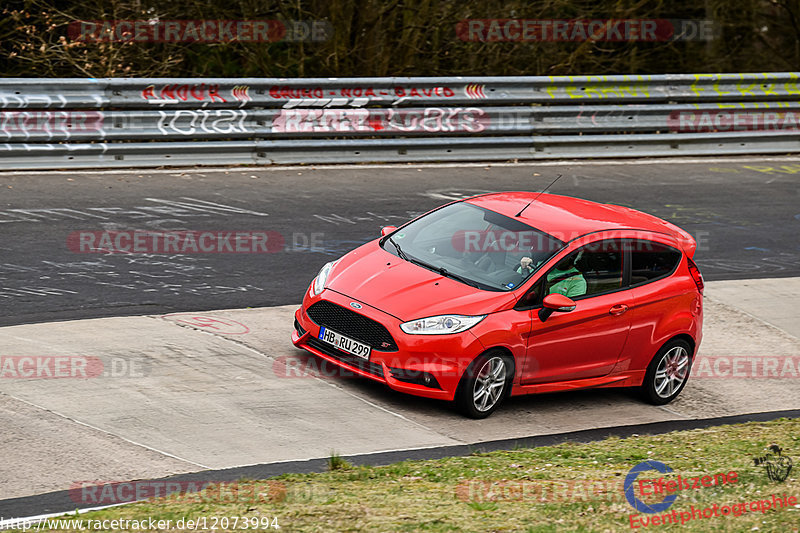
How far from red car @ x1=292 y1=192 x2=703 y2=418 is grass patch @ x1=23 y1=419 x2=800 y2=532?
100 cm

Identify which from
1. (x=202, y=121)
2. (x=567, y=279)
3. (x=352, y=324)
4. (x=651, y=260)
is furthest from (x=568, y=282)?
(x=202, y=121)

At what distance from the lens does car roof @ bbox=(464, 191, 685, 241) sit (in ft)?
29.3

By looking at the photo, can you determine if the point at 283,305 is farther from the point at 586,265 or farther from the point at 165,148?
the point at 165,148

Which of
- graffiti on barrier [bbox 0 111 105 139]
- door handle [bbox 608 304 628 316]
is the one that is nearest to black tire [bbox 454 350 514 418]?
door handle [bbox 608 304 628 316]

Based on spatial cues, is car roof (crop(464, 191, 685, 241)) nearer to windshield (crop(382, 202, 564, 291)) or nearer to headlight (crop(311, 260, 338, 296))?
windshield (crop(382, 202, 564, 291))

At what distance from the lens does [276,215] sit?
1331 centimetres

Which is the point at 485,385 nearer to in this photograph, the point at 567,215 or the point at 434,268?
the point at 434,268

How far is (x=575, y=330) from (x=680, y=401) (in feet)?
4.96

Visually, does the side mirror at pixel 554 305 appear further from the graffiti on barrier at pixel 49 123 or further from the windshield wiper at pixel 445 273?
the graffiti on barrier at pixel 49 123

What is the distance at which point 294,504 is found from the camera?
559cm

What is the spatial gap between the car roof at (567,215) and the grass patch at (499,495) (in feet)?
6.92

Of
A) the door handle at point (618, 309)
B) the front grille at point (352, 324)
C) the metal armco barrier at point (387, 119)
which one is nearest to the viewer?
the front grille at point (352, 324)

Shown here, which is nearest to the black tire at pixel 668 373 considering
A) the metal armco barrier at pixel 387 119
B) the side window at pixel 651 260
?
the side window at pixel 651 260

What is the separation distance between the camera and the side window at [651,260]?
9.04 meters
